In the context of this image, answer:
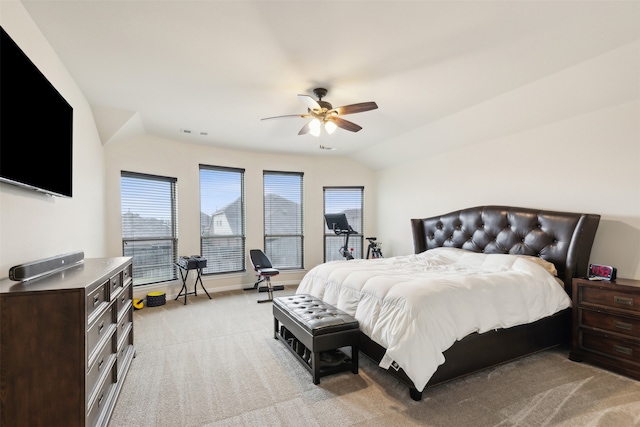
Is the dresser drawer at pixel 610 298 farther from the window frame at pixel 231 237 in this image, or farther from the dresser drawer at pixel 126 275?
the window frame at pixel 231 237

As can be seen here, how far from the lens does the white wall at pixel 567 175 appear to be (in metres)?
3.11

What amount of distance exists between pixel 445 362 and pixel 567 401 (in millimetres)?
927

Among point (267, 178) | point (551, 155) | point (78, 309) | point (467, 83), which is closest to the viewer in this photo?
point (78, 309)

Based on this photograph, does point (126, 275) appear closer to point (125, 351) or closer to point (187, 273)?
point (125, 351)

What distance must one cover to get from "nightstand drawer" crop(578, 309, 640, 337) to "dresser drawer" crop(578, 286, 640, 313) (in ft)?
0.30

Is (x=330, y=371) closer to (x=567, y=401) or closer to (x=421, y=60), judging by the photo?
(x=567, y=401)

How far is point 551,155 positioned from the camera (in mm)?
3766

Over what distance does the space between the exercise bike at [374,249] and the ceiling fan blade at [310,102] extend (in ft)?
12.1

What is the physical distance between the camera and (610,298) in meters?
2.79

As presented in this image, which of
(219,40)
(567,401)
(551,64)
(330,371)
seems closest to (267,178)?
(219,40)

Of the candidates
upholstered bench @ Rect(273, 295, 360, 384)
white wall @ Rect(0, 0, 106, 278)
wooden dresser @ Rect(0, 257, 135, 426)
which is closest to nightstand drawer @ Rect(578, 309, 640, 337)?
upholstered bench @ Rect(273, 295, 360, 384)

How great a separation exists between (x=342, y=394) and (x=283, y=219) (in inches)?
174

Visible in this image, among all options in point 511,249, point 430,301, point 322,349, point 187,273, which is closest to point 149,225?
point 187,273

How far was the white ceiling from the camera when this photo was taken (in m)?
2.08
